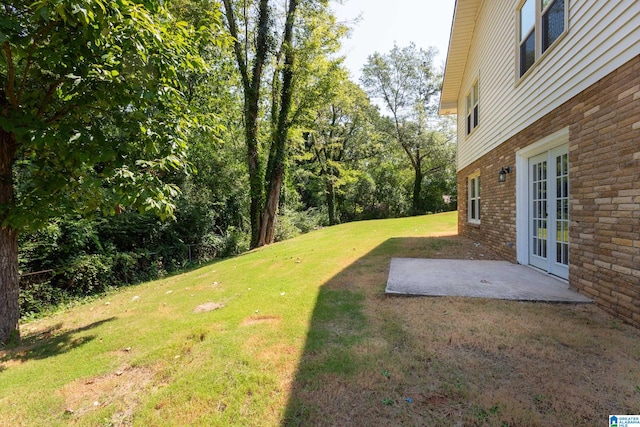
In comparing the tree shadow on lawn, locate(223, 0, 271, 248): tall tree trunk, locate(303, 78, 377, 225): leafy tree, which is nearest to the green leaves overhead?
the tree shadow on lawn

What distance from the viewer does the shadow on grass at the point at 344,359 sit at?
6.91 feet

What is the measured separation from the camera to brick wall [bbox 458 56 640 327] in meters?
3.06

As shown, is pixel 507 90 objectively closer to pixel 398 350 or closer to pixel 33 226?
pixel 398 350

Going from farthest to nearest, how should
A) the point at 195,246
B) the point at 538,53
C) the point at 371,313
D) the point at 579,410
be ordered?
the point at 195,246
the point at 538,53
the point at 371,313
the point at 579,410

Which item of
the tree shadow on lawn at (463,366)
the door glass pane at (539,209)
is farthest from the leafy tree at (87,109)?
the door glass pane at (539,209)

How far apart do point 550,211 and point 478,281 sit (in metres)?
1.80

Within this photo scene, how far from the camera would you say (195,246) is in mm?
11789

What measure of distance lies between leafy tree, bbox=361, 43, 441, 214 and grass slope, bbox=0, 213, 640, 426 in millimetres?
23221

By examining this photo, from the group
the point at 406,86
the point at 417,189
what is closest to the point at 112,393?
the point at 417,189

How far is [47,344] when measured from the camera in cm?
412

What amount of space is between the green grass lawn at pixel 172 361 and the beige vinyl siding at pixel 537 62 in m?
4.08

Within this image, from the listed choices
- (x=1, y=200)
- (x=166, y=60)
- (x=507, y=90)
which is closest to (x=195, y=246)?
(x=1, y=200)

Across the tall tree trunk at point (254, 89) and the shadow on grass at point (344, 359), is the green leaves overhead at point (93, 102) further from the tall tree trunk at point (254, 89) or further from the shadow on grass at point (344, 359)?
the tall tree trunk at point (254, 89)

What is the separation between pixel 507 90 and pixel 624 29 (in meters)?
3.53
